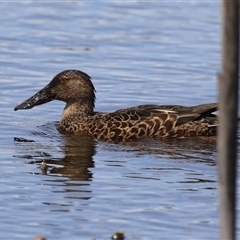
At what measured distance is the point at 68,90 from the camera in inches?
535

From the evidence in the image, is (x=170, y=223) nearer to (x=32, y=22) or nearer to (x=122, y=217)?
(x=122, y=217)

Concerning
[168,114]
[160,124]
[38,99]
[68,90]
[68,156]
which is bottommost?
[68,156]

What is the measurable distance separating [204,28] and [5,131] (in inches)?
327

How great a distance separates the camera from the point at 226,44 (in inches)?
190

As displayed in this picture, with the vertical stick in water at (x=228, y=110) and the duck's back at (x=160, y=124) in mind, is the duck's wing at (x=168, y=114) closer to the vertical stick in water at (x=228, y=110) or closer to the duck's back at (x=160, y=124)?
the duck's back at (x=160, y=124)

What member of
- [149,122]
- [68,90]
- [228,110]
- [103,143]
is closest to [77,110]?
[68,90]

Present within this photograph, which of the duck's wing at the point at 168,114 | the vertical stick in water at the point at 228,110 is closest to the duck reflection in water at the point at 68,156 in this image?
the duck's wing at the point at 168,114

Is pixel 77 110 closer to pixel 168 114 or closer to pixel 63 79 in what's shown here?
pixel 63 79

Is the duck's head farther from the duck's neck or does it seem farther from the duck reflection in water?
the duck reflection in water

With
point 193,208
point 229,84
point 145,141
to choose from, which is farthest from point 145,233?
point 145,141

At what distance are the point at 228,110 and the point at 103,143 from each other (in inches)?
286

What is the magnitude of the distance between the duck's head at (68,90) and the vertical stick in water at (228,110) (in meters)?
8.65

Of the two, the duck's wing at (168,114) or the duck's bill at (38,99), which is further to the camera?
the duck's bill at (38,99)

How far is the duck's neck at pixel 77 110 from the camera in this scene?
13375mm
